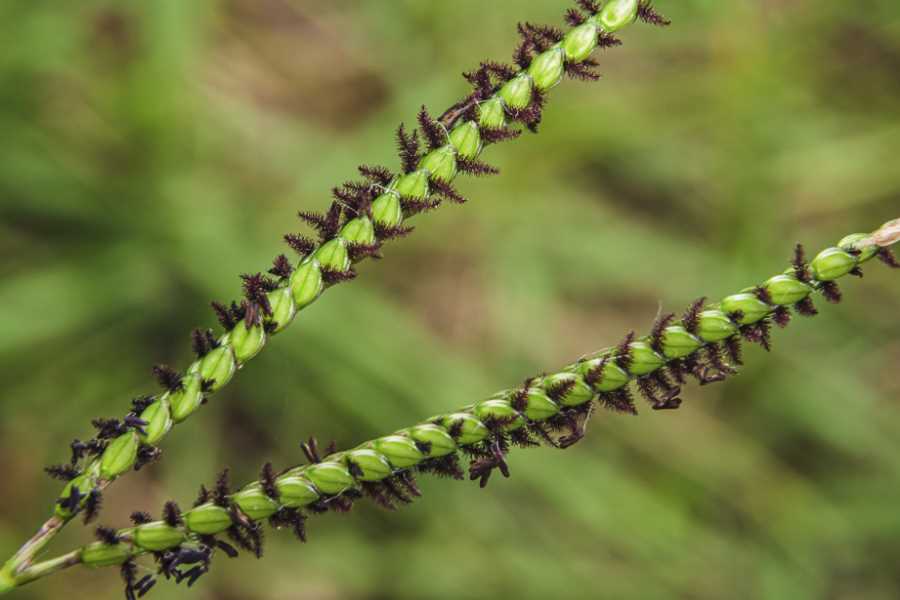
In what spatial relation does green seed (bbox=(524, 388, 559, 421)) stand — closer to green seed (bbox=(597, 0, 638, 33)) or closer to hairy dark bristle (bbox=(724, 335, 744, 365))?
hairy dark bristle (bbox=(724, 335, 744, 365))

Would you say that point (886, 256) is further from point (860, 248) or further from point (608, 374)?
point (608, 374)

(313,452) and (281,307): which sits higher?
(281,307)

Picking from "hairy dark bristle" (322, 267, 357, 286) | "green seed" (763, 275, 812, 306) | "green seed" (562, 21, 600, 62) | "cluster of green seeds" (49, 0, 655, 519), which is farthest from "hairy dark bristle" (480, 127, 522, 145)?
"green seed" (763, 275, 812, 306)

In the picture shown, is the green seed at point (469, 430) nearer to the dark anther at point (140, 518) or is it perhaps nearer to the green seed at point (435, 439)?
the green seed at point (435, 439)

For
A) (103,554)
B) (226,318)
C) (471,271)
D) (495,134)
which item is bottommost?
(103,554)

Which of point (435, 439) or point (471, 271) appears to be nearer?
point (435, 439)

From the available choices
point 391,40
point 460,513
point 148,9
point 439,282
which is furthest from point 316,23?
point 460,513

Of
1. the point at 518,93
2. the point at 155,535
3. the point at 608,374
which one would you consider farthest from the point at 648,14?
the point at 155,535
